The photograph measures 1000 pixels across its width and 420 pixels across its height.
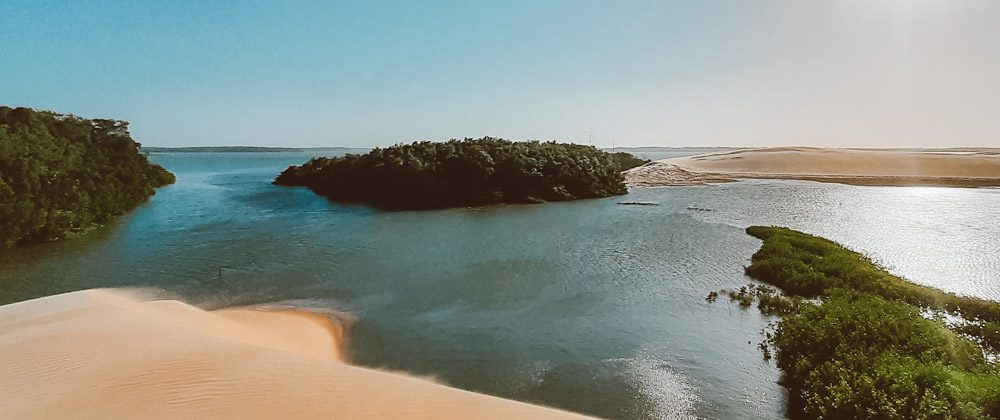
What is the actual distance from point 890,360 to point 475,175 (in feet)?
125

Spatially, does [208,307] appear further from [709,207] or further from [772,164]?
[772,164]

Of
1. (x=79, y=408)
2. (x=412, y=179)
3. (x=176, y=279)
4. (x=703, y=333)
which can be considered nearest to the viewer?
(x=79, y=408)

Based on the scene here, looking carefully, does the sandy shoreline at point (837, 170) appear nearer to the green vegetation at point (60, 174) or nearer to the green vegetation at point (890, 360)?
the green vegetation at point (60, 174)

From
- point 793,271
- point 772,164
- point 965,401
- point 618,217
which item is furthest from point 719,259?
point 772,164

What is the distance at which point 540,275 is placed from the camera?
2091cm

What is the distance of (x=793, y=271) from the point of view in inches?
751

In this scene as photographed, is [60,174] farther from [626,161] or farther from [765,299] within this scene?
[626,161]

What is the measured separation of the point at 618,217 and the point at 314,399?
97.0 ft

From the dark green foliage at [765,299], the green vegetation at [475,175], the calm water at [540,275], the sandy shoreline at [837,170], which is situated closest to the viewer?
the calm water at [540,275]

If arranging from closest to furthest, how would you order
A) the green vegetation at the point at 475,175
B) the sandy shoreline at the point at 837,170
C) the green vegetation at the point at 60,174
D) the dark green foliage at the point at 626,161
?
the green vegetation at the point at 60,174 → the green vegetation at the point at 475,175 → the sandy shoreline at the point at 837,170 → the dark green foliage at the point at 626,161

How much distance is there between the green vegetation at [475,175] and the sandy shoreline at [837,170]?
43.5 ft

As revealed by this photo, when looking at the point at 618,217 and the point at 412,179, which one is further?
the point at 412,179

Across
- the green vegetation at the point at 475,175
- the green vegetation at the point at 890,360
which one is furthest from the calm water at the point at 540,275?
the green vegetation at the point at 475,175

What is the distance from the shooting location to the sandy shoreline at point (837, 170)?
60875mm
